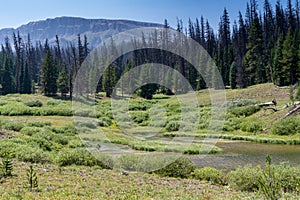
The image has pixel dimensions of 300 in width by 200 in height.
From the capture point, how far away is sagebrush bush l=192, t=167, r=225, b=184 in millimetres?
18609

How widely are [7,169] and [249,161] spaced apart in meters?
16.6

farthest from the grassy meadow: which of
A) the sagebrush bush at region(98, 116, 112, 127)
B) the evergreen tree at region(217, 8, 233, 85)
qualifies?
the evergreen tree at region(217, 8, 233, 85)

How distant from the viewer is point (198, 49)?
3821 inches

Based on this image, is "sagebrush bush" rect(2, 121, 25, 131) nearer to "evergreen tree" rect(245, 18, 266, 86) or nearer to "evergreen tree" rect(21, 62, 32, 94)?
"evergreen tree" rect(245, 18, 266, 86)

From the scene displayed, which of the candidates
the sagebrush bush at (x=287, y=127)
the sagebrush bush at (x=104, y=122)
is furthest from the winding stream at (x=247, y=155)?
the sagebrush bush at (x=104, y=122)

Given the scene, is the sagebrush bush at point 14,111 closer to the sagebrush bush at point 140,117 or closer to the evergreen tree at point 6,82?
the sagebrush bush at point 140,117

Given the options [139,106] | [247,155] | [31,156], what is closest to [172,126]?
[139,106]

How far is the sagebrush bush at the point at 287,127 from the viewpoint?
36.8 m

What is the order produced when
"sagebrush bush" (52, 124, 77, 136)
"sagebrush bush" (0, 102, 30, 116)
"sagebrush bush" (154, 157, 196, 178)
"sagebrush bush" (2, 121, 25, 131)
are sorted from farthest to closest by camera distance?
"sagebrush bush" (0, 102, 30, 116), "sagebrush bush" (52, 124, 77, 136), "sagebrush bush" (2, 121, 25, 131), "sagebrush bush" (154, 157, 196, 178)

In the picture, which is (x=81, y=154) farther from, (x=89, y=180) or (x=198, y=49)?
(x=198, y=49)

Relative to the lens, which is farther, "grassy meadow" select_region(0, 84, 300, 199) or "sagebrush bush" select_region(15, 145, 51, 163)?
"sagebrush bush" select_region(15, 145, 51, 163)

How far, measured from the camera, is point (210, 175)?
19031 millimetres

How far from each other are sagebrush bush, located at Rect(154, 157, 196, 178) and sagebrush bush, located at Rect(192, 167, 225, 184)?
1.57ft

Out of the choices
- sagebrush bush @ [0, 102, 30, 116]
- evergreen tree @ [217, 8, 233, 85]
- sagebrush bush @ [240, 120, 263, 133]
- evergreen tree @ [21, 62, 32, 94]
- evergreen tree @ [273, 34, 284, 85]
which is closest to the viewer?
sagebrush bush @ [240, 120, 263, 133]
